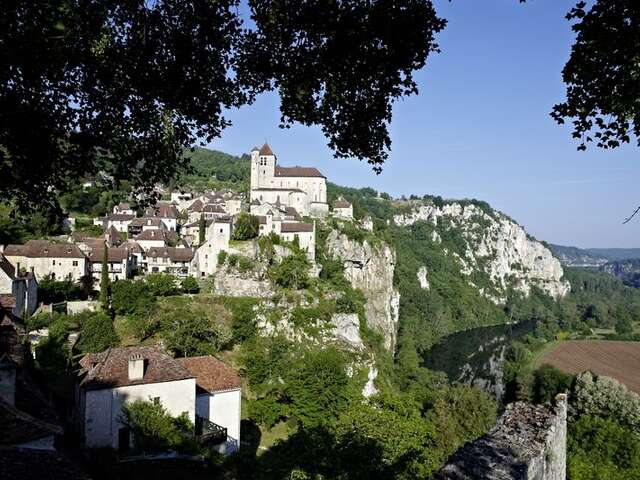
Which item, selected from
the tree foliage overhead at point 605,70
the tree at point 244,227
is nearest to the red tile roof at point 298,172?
the tree at point 244,227

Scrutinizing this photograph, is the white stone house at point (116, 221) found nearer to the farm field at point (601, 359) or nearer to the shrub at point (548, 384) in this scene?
the shrub at point (548, 384)

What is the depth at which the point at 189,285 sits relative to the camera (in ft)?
164

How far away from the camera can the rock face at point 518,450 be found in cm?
656

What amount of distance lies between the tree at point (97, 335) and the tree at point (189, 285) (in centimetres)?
1113

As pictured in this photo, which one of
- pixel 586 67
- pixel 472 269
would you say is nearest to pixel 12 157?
pixel 586 67

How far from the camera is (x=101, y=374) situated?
20.3 meters

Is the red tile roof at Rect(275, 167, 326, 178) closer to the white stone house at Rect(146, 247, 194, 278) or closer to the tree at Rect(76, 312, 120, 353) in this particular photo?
the white stone house at Rect(146, 247, 194, 278)

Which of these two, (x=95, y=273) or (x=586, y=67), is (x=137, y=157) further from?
(x=95, y=273)

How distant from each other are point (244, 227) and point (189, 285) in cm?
976

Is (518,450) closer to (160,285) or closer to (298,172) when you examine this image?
(160,285)

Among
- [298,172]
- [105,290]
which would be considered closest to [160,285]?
[105,290]

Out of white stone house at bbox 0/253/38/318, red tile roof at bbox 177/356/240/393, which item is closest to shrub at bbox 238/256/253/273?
white stone house at bbox 0/253/38/318

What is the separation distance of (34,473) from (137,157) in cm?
460

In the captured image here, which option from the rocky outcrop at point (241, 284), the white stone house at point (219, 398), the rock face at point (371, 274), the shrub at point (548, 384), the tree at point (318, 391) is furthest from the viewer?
the rock face at point (371, 274)
